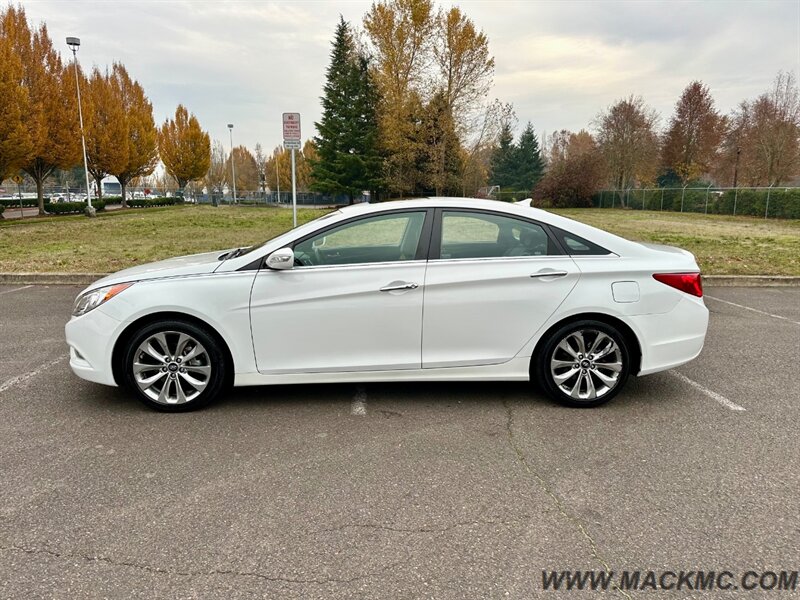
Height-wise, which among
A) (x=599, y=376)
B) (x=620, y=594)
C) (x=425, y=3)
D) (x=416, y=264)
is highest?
(x=425, y=3)

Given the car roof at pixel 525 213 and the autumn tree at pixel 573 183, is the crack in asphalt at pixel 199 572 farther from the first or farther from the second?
the autumn tree at pixel 573 183

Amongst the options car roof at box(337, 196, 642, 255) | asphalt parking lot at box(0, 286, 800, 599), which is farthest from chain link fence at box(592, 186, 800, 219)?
car roof at box(337, 196, 642, 255)

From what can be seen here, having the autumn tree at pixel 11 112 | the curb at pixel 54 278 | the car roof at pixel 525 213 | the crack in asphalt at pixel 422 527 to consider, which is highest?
the autumn tree at pixel 11 112

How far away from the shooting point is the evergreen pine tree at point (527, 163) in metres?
67.2

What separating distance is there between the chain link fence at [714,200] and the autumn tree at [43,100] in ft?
119

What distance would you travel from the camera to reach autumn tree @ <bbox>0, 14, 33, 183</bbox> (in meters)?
20.8

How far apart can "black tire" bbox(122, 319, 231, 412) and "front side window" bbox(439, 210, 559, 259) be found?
186 centimetres

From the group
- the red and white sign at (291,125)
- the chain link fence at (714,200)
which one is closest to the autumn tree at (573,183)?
the chain link fence at (714,200)

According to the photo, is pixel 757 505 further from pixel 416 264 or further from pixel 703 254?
pixel 703 254

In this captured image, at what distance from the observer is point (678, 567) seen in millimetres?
2336

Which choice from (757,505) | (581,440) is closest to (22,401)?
(581,440)

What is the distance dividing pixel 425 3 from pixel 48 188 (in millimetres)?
67942

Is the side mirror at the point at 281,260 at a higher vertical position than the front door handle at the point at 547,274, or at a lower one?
higher

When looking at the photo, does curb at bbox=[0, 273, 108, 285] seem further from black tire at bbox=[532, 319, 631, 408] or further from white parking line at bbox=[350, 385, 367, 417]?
black tire at bbox=[532, 319, 631, 408]
